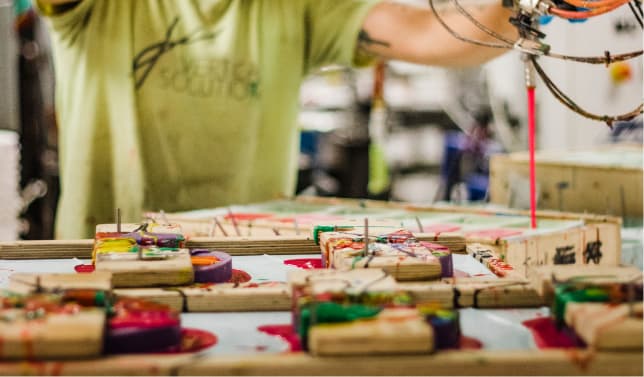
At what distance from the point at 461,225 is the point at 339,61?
86cm

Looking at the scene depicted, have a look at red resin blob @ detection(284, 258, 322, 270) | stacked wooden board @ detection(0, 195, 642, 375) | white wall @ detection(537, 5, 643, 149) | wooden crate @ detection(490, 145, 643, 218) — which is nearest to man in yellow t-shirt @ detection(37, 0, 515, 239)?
wooden crate @ detection(490, 145, 643, 218)

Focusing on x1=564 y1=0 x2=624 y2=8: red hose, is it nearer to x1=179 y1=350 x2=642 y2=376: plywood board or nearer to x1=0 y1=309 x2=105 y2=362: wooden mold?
x1=179 y1=350 x2=642 y2=376: plywood board

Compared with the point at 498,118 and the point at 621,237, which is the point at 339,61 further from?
the point at 498,118

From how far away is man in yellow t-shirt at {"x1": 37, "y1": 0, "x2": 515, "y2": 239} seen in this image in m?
2.42

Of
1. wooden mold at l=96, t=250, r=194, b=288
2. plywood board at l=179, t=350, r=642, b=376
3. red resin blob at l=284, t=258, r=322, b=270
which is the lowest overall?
plywood board at l=179, t=350, r=642, b=376

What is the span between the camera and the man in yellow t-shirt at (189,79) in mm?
2422

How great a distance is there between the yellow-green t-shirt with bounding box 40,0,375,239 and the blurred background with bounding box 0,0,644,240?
1002 mm

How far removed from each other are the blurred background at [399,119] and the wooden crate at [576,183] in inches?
25.6

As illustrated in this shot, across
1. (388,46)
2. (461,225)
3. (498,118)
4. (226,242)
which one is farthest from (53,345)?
(498,118)

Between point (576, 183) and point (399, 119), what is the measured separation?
378 centimetres

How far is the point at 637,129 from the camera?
12.2 ft

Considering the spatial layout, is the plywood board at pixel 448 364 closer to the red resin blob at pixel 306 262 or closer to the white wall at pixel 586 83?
the red resin blob at pixel 306 262

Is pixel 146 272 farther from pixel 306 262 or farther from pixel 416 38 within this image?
pixel 416 38

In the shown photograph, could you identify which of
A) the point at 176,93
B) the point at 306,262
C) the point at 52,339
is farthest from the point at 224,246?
the point at 176,93
